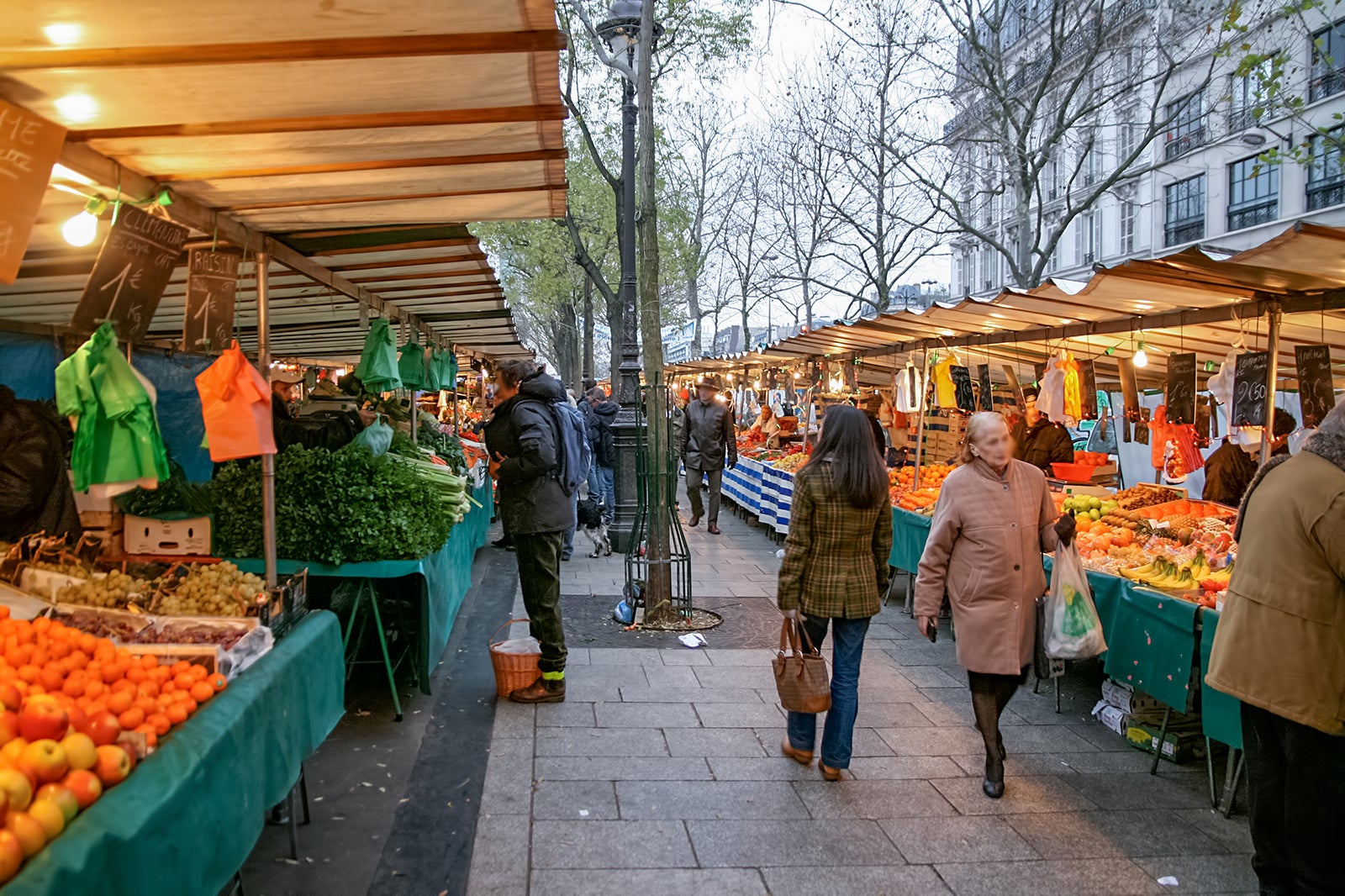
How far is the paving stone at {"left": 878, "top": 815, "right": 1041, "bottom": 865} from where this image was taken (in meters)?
3.97

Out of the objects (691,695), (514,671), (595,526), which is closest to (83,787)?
(514,671)

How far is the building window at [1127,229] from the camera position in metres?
28.9

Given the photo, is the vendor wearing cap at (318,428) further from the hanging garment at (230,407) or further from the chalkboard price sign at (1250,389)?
the chalkboard price sign at (1250,389)

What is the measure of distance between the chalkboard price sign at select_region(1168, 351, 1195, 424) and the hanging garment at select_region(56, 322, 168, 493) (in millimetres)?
6821

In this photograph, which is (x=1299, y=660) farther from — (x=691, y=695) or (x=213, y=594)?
(x=213, y=594)

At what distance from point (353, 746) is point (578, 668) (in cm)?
189

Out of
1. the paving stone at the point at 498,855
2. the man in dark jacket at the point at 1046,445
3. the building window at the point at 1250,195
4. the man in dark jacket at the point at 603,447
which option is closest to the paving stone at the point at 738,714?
the paving stone at the point at 498,855

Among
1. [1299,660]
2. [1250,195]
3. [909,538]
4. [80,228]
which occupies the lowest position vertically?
[909,538]

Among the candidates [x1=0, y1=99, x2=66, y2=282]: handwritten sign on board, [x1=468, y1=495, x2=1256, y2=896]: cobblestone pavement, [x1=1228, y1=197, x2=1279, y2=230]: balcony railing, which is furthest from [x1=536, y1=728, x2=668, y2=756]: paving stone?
[x1=1228, y1=197, x2=1279, y2=230]: balcony railing

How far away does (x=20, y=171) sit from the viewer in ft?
9.27

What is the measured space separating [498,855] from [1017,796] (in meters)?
2.70

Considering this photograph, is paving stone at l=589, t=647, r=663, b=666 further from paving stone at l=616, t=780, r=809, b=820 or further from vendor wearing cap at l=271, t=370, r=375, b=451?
vendor wearing cap at l=271, t=370, r=375, b=451

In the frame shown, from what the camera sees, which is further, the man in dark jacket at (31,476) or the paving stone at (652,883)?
the man in dark jacket at (31,476)

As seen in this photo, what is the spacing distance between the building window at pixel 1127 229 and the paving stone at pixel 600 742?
29094mm
